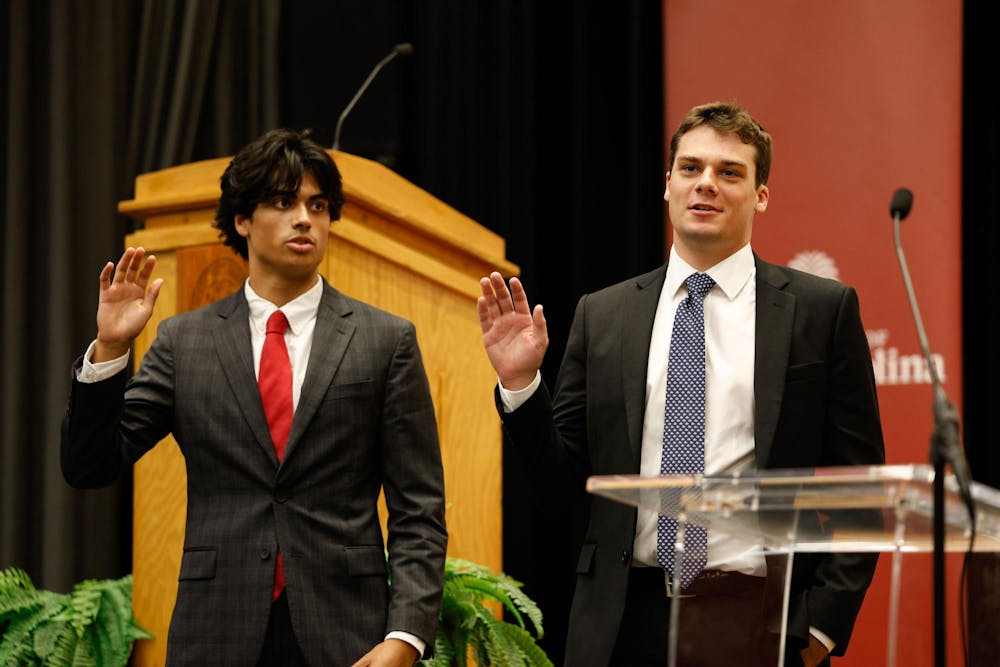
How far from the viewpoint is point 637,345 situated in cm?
250

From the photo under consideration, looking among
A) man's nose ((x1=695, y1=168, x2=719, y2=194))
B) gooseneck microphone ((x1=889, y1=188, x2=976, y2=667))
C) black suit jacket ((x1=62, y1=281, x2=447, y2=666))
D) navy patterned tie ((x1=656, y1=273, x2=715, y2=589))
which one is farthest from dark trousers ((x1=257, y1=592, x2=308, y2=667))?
gooseneck microphone ((x1=889, y1=188, x2=976, y2=667))

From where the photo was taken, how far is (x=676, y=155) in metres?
2.66

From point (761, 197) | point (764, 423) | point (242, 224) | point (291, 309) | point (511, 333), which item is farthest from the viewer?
point (242, 224)

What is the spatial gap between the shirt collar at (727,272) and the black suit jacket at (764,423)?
0.02 m

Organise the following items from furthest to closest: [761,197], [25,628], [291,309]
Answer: [25,628] → [291,309] → [761,197]

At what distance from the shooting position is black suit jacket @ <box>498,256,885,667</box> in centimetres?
231

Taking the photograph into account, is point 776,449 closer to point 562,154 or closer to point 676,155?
point 676,155

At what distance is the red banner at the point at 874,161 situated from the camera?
156 inches

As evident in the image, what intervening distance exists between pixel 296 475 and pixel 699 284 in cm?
88

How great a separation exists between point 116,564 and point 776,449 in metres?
3.30

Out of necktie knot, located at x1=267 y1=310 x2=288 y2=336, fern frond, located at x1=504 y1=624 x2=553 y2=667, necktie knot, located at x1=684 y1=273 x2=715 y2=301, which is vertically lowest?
fern frond, located at x1=504 y1=624 x2=553 y2=667

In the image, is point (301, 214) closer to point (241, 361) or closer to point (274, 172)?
point (274, 172)

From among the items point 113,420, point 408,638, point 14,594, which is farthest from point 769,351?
point 14,594

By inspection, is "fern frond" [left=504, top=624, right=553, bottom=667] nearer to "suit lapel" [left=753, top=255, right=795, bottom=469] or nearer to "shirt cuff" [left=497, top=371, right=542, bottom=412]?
"shirt cuff" [left=497, top=371, right=542, bottom=412]
